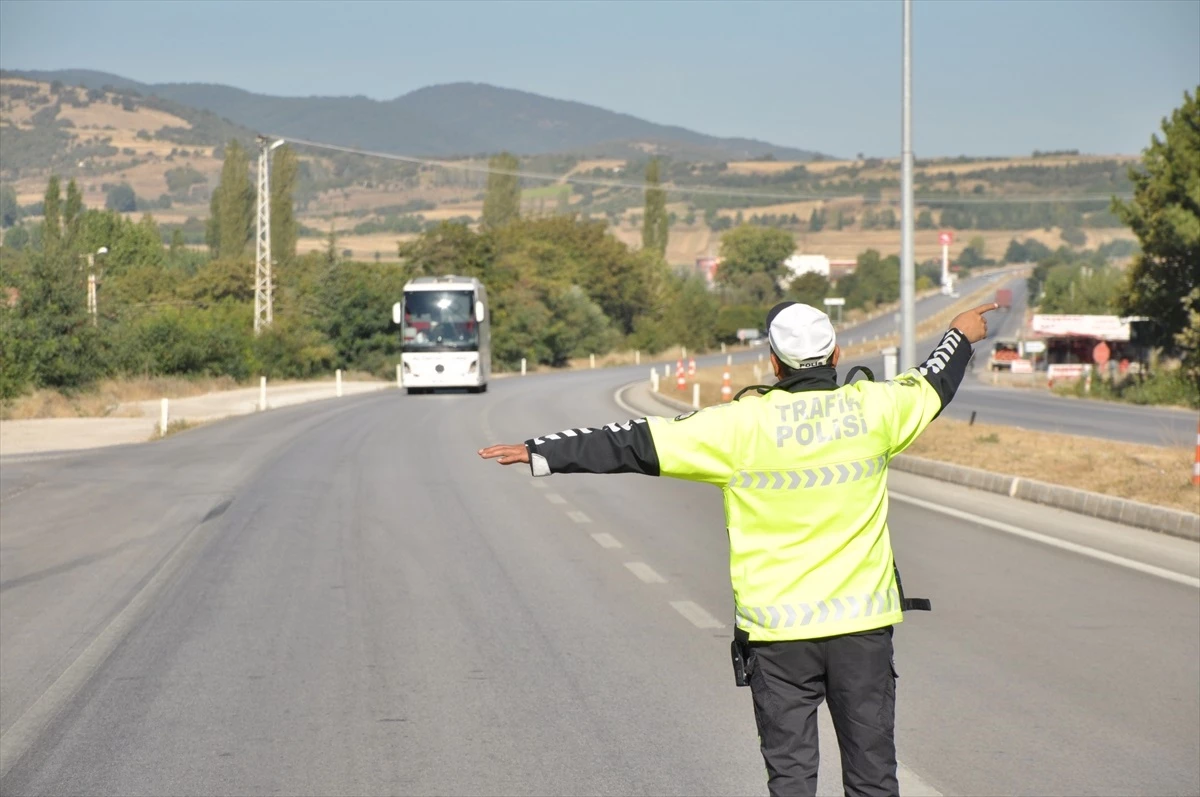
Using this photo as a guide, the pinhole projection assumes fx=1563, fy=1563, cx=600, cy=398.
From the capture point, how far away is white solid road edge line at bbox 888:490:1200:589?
11.4 metres

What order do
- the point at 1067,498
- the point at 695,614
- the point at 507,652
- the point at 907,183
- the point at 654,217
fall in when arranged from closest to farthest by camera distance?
1. the point at 507,652
2. the point at 695,614
3. the point at 1067,498
4. the point at 907,183
5. the point at 654,217

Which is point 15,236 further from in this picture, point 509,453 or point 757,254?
point 509,453

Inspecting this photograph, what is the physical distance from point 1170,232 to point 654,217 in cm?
9908

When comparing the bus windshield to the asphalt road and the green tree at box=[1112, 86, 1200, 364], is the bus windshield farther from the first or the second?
the asphalt road

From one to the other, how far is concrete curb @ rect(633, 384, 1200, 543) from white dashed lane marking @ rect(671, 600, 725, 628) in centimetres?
568

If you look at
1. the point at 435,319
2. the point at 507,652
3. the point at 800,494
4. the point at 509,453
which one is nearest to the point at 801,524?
the point at 800,494

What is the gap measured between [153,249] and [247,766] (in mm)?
124967

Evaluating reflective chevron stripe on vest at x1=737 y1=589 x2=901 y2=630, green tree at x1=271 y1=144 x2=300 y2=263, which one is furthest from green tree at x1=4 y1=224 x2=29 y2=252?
reflective chevron stripe on vest at x1=737 y1=589 x2=901 y2=630

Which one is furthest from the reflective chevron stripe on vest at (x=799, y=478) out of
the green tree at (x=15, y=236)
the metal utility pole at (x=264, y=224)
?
the green tree at (x=15, y=236)

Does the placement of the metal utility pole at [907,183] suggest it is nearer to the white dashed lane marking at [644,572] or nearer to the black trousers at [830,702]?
the white dashed lane marking at [644,572]

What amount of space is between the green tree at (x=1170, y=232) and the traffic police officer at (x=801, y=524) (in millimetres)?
43760

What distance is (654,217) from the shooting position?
145m

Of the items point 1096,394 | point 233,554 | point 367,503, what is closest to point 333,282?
point 1096,394

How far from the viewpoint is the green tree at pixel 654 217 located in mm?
142375
